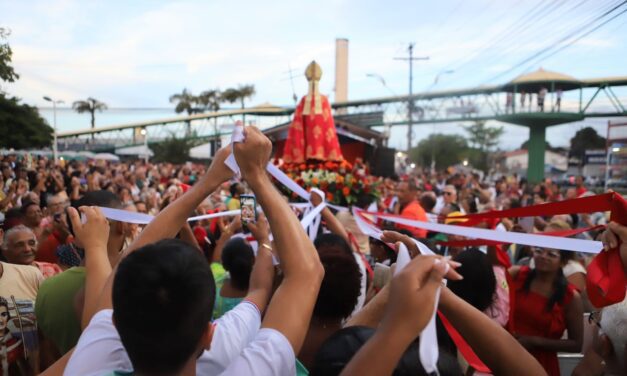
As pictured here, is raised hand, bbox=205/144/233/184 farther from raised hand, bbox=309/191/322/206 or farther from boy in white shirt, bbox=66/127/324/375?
raised hand, bbox=309/191/322/206

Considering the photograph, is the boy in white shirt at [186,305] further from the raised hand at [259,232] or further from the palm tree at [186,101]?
the palm tree at [186,101]

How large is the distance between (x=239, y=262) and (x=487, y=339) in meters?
1.87

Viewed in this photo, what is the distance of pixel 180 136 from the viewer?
152 feet

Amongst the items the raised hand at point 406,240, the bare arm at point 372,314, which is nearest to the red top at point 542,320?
the bare arm at point 372,314

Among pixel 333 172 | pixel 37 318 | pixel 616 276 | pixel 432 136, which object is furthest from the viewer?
pixel 432 136

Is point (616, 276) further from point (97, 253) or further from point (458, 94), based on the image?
point (458, 94)

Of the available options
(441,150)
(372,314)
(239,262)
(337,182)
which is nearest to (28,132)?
(337,182)

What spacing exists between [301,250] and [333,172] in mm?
5218

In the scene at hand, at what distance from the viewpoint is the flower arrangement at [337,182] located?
643cm

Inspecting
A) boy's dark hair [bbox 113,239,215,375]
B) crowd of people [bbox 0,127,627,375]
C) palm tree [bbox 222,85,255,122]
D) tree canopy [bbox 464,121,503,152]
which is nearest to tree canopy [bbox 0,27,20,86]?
crowd of people [bbox 0,127,627,375]

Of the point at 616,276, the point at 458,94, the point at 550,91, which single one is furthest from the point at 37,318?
the point at 458,94

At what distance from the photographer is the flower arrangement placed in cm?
643

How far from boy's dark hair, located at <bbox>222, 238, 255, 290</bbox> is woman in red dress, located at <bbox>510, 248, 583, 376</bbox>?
1805mm

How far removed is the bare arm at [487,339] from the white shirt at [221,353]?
525 mm
